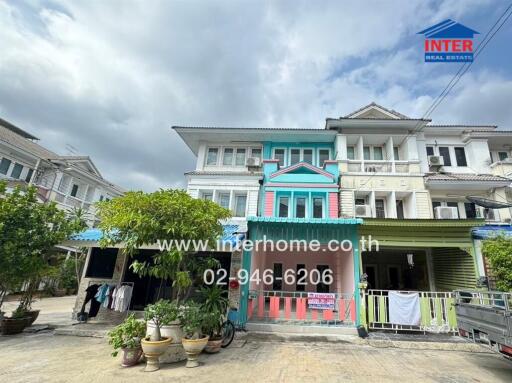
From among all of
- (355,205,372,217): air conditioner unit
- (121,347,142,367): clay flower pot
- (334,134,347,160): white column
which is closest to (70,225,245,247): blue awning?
(121,347,142,367): clay flower pot

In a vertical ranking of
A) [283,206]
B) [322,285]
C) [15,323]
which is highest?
[283,206]

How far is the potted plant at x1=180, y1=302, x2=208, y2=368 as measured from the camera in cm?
531

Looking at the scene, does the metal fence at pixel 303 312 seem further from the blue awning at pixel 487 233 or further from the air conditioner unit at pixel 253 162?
the air conditioner unit at pixel 253 162

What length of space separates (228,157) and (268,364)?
1024 centimetres

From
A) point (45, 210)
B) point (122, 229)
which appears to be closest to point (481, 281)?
point (122, 229)

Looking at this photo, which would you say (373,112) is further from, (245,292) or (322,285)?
(245,292)

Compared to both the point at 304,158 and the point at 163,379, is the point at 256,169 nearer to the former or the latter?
the point at 304,158

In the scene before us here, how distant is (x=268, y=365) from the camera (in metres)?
5.41

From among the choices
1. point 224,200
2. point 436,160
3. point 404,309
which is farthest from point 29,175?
point 436,160

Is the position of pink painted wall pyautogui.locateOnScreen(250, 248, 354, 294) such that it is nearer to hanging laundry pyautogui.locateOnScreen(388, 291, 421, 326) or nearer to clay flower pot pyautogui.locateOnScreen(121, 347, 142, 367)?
hanging laundry pyautogui.locateOnScreen(388, 291, 421, 326)

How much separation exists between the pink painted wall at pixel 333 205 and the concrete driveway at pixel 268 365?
17.5ft

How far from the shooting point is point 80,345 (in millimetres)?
6660

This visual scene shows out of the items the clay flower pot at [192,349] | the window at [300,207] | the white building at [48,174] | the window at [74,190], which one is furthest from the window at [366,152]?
the window at [74,190]

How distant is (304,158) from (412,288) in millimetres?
9601
